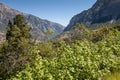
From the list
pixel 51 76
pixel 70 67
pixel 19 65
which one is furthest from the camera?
pixel 19 65

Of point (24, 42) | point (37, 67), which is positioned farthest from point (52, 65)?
point (24, 42)

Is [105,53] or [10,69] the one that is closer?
[105,53]

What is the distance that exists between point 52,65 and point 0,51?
171 feet

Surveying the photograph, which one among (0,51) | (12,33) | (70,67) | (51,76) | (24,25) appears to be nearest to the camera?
(51,76)

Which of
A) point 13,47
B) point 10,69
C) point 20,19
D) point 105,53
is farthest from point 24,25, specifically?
point 105,53

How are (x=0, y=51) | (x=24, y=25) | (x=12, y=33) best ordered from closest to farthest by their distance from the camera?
1. (x=0, y=51)
2. (x=12, y=33)
3. (x=24, y=25)

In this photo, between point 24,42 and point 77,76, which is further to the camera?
point 24,42

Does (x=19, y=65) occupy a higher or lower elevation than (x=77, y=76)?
lower

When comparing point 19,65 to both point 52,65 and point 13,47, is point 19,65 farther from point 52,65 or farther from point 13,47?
point 52,65

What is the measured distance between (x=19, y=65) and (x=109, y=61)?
34106 millimetres

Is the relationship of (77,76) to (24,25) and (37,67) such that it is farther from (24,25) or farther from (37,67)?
(24,25)

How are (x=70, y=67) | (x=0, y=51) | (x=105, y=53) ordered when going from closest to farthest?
(x=70, y=67) → (x=105, y=53) → (x=0, y=51)

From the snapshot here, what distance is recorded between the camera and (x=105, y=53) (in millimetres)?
20156

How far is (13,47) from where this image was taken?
69.8 metres
